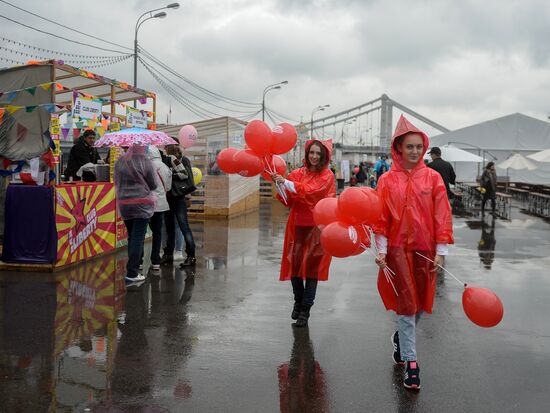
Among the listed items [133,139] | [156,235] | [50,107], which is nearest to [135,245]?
[156,235]

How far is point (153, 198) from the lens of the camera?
7270 mm

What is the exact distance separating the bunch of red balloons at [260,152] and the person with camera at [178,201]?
2.93 metres

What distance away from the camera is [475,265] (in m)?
9.23

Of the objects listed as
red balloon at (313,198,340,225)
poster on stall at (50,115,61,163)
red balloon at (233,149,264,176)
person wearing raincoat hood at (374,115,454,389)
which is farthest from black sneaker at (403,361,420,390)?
poster on stall at (50,115,61,163)

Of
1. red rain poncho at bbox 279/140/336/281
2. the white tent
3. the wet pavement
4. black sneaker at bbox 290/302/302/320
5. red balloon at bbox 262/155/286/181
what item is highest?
the white tent

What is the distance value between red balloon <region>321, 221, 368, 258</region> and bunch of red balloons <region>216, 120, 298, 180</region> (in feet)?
4.65

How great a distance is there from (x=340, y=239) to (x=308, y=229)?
142 cm

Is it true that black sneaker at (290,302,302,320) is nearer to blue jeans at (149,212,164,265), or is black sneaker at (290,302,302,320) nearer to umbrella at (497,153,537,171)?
blue jeans at (149,212,164,265)

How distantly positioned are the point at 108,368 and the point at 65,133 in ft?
28.7

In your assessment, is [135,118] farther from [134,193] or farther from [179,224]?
[134,193]

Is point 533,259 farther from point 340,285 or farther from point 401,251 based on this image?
point 401,251

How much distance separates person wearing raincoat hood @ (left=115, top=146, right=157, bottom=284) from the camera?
7078 mm

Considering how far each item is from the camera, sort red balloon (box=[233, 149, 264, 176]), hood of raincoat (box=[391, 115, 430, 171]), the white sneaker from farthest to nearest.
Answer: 1. the white sneaker
2. red balloon (box=[233, 149, 264, 176])
3. hood of raincoat (box=[391, 115, 430, 171])

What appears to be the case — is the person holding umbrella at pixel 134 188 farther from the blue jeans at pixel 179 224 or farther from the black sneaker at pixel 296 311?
the black sneaker at pixel 296 311
